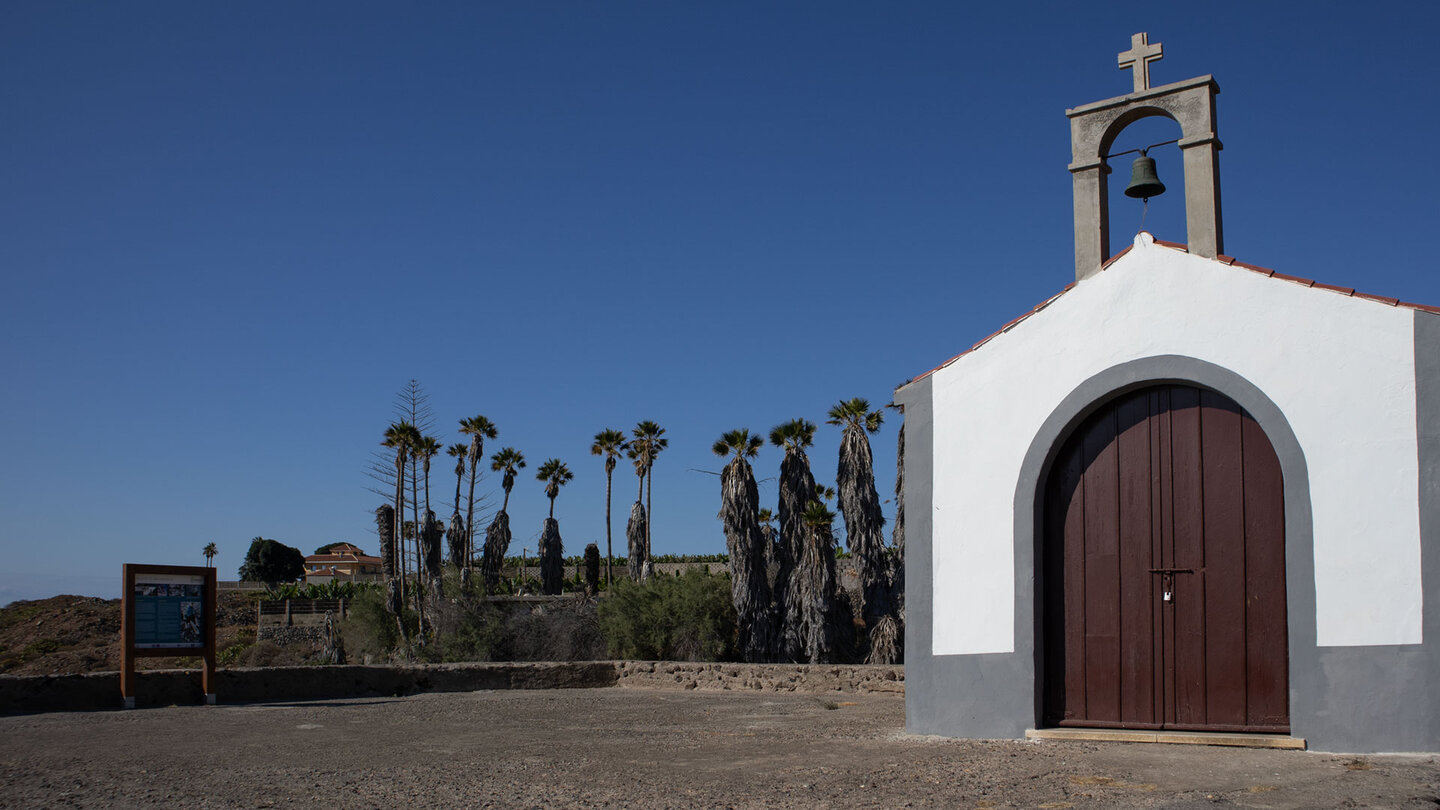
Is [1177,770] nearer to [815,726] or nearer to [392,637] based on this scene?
[815,726]

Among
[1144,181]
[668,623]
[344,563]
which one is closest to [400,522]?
[668,623]

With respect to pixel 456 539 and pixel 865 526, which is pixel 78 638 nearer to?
pixel 456 539

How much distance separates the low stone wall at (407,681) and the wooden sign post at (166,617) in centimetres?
32

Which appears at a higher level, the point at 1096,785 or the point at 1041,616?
the point at 1041,616

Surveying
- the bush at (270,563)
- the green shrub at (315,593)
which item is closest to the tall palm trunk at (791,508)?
the green shrub at (315,593)

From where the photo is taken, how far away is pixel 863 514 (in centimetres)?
3319

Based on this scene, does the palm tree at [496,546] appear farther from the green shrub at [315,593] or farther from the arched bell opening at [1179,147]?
the arched bell opening at [1179,147]

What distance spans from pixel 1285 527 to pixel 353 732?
28.2ft

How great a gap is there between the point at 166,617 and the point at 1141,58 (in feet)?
42.9

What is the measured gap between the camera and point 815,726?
10703mm

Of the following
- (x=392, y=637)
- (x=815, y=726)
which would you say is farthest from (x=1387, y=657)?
(x=392, y=637)

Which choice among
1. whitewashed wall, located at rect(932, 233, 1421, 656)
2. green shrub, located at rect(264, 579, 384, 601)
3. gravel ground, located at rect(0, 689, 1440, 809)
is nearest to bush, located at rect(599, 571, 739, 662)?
gravel ground, located at rect(0, 689, 1440, 809)

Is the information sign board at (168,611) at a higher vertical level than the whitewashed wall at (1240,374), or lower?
lower

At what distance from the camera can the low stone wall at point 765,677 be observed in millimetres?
14953
